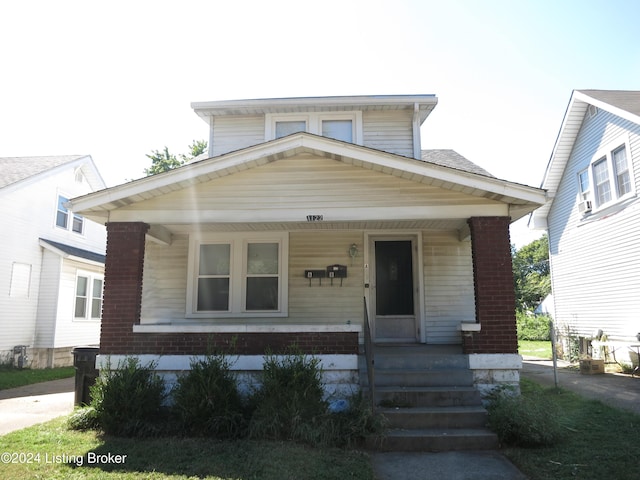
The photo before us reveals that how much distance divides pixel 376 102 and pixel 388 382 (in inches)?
243

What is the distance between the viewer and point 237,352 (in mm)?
7312

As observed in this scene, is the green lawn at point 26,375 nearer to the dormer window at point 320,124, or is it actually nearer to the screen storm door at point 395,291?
the dormer window at point 320,124

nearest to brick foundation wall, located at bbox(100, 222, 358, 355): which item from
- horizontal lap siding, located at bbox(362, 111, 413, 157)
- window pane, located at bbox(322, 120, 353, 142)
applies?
horizontal lap siding, located at bbox(362, 111, 413, 157)

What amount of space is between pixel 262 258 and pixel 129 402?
4079mm

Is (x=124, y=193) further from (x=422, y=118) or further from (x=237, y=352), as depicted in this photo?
(x=422, y=118)

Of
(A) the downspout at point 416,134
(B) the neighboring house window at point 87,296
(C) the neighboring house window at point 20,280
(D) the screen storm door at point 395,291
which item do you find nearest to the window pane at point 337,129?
(A) the downspout at point 416,134

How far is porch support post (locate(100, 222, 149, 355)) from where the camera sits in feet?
24.2

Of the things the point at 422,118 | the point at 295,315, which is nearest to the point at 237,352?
the point at 295,315


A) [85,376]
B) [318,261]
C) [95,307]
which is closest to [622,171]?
[318,261]

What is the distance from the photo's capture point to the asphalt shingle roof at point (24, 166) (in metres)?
15.3

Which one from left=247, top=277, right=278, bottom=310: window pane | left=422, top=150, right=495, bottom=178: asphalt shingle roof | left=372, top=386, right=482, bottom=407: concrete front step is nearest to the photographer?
left=372, top=386, right=482, bottom=407: concrete front step

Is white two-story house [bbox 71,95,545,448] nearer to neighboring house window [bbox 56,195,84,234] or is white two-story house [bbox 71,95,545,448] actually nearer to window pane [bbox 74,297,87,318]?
window pane [bbox 74,297,87,318]

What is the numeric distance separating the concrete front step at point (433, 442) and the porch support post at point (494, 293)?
1600mm

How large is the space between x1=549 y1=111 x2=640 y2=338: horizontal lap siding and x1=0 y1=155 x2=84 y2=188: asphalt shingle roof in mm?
18598
